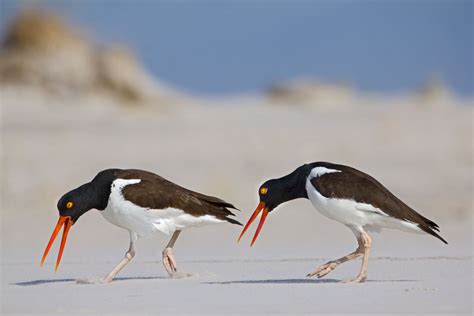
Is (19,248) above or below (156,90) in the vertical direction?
below

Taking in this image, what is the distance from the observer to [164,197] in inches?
381

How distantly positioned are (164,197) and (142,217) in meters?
0.26

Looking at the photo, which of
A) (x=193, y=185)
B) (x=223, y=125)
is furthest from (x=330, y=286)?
(x=223, y=125)

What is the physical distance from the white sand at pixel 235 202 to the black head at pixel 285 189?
25.5 inches

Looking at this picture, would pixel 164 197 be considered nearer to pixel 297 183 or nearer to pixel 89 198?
pixel 89 198

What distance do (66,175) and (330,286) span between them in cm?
872

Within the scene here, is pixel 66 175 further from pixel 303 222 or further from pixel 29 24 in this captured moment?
pixel 29 24

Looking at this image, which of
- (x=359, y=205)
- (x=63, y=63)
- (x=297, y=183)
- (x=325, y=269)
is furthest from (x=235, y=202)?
(x=63, y=63)

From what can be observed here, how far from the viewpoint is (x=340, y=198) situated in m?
9.05

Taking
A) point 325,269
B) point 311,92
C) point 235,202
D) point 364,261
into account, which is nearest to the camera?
point 364,261

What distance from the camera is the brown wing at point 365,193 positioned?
9.02 m

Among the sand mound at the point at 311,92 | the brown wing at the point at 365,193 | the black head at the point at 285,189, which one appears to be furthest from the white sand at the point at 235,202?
the sand mound at the point at 311,92

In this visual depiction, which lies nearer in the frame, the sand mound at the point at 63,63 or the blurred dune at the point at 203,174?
the blurred dune at the point at 203,174

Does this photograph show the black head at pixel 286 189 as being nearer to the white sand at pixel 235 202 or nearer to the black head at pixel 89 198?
the white sand at pixel 235 202
